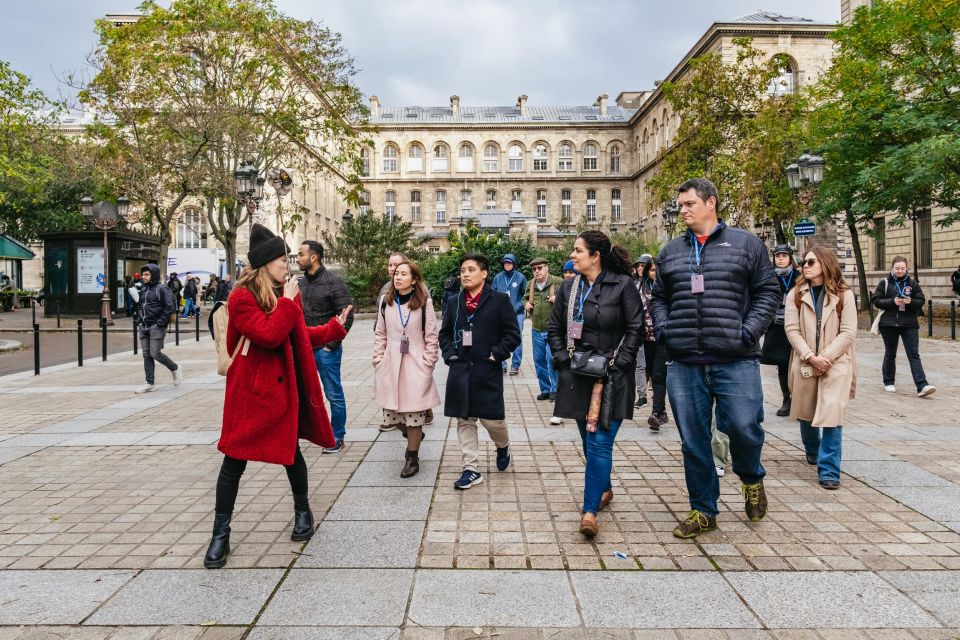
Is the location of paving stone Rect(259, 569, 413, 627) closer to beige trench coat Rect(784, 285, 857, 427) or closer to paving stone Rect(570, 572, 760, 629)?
paving stone Rect(570, 572, 760, 629)

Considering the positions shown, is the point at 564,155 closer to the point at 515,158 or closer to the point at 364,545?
the point at 515,158

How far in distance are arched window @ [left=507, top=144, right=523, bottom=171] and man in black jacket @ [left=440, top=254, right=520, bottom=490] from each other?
73.4m

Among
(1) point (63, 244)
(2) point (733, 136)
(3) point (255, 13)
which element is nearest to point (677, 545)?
(3) point (255, 13)

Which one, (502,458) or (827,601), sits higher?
(502,458)

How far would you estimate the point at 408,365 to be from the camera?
563 cm

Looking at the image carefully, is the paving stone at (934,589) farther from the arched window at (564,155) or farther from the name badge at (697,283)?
the arched window at (564,155)

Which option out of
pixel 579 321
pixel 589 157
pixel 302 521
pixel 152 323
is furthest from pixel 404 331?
pixel 589 157

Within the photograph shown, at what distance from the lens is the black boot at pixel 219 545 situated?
3820 millimetres

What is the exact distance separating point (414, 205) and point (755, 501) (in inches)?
2935

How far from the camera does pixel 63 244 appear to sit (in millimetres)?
26344

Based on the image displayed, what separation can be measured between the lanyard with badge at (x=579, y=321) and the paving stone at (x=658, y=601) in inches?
53.8

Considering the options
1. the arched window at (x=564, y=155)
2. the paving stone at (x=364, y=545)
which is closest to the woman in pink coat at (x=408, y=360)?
the paving stone at (x=364, y=545)

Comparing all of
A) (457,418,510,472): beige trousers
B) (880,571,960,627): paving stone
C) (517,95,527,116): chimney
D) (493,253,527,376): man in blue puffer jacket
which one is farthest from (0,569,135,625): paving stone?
(517,95,527,116): chimney

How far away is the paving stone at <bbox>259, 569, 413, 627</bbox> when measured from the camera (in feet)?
10.5
